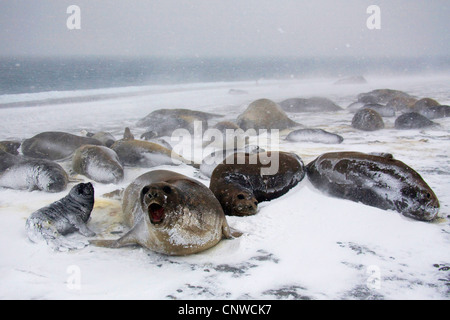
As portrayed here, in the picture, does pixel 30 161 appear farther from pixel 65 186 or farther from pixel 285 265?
pixel 285 265

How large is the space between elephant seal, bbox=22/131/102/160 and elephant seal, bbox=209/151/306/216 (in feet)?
11.0

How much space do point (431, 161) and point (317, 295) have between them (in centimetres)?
404

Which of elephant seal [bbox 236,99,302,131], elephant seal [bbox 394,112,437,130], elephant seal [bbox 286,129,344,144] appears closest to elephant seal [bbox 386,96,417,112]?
elephant seal [bbox 394,112,437,130]

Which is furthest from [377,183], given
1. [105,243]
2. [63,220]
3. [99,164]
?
[99,164]

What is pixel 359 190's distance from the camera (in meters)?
4.18

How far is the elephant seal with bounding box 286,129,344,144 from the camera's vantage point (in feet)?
24.3

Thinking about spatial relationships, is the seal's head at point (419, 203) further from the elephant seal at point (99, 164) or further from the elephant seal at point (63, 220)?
the elephant seal at point (99, 164)

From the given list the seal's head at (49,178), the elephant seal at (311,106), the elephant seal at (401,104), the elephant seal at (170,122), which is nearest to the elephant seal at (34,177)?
the seal's head at (49,178)

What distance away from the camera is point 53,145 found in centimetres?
693

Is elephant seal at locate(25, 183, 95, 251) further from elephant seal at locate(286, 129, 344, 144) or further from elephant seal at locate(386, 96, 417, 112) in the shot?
elephant seal at locate(386, 96, 417, 112)

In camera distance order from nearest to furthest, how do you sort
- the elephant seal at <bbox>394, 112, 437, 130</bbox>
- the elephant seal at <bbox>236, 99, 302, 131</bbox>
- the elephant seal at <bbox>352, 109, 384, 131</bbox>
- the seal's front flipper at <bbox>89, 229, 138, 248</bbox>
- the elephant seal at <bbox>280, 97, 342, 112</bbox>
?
the seal's front flipper at <bbox>89, 229, 138, 248</bbox> → the elephant seal at <bbox>394, 112, 437, 130</bbox> → the elephant seal at <bbox>352, 109, 384, 131</bbox> → the elephant seal at <bbox>236, 99, 302, 131</bbox> → the elephant seal at <bbox>280, 97, 342, 112</bbox>

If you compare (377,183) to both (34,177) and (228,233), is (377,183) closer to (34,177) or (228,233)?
(228,233)

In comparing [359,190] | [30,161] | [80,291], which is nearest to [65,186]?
[30,161]
